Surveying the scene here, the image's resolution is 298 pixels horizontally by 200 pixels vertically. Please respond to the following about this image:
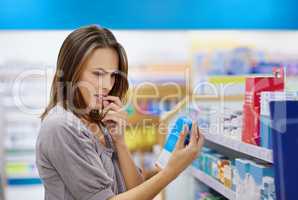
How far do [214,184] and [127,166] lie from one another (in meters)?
0.67

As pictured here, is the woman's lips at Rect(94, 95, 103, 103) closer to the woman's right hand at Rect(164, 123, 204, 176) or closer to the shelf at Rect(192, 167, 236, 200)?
the woman's right hand at Rect(164, 123, 204, 176)

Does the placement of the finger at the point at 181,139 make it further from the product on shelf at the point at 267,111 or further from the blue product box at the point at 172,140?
Answer: the product on shelf at the point at 267,111

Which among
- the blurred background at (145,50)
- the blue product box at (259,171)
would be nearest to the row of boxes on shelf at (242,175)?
the blue product box at (259,171)

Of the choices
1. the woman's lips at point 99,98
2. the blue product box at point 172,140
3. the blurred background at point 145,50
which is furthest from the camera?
the blurred background at point 145,50

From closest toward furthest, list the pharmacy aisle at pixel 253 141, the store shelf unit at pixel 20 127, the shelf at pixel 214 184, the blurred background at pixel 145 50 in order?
the pharmacy aisle at pixel 253 141 < the shelf at pixel 214 184 < the blurred background at pixel 145 50 < the store shelf unit at pixel 20 127

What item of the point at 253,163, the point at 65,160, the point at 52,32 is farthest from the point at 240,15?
the point at 65,160

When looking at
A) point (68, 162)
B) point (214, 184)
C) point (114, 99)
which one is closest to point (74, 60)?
point (114, 99)

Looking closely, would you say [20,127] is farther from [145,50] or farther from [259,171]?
[259,171]

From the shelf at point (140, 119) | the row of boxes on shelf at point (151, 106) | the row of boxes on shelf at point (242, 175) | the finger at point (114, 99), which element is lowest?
the row of boxes on shelf at point (242, 175)

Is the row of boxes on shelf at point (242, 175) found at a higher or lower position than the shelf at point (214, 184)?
higher

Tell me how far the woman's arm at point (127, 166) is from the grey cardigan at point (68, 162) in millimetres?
260

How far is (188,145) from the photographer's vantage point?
1.78m

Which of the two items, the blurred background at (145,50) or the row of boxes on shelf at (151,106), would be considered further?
the row of boxes on shelf at (151,106)

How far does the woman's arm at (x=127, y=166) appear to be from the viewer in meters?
1.89
